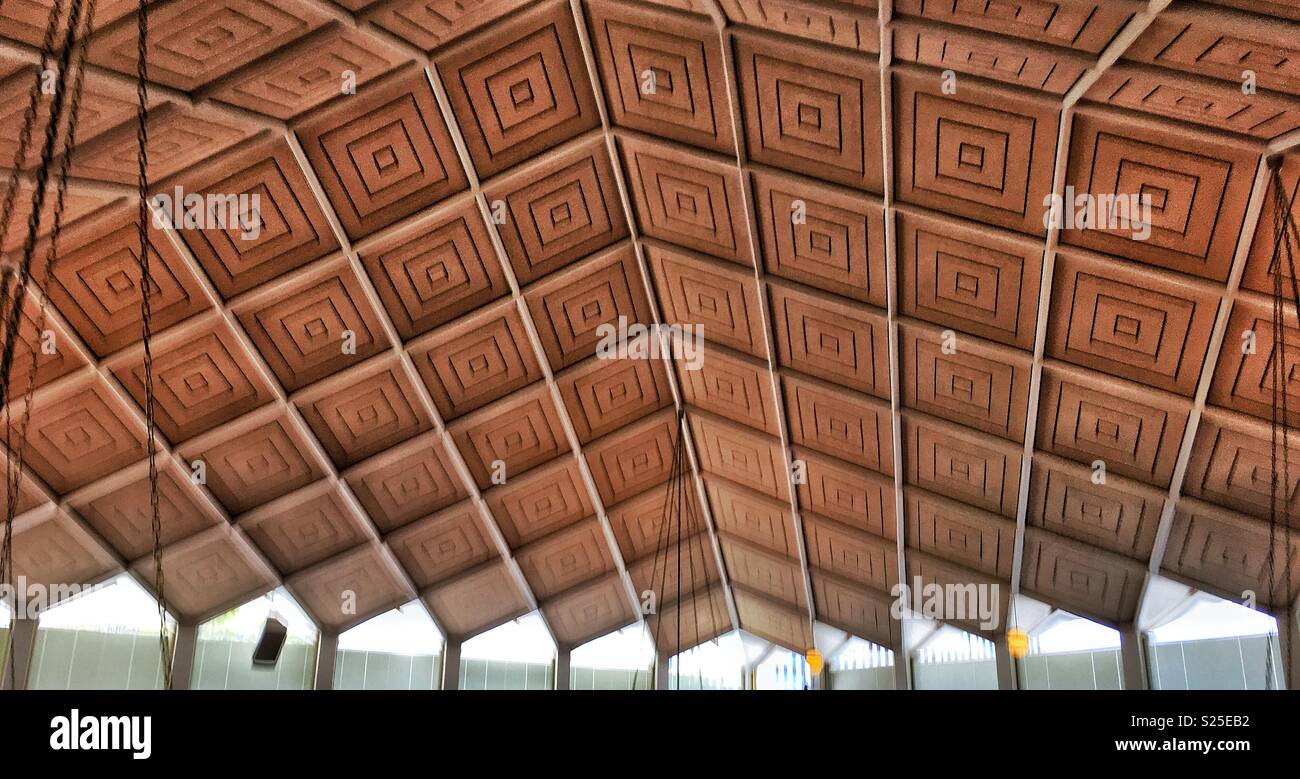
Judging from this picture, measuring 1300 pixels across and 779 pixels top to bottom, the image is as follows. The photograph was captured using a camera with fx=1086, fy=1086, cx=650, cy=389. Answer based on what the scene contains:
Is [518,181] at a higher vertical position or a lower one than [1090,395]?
higher

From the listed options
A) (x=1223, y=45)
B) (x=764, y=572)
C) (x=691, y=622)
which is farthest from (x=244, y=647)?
(x=1223, y=45)

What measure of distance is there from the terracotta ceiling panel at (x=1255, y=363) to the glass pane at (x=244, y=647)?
18974 millimetres

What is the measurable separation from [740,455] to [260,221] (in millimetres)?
11630

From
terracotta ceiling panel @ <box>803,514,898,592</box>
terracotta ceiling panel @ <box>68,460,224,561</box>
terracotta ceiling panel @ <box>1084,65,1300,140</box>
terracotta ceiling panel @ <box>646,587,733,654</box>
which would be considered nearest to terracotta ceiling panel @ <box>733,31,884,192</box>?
terracotta ceiling panel @ <box>1084,65,1300,140</box>

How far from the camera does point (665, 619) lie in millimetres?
31031

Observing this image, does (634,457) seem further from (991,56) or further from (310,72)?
(991,56)

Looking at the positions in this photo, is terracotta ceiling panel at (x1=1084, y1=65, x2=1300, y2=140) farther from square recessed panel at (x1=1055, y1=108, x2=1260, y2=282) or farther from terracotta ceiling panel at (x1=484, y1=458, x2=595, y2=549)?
terracotta ceiling panel at (x1=484, y1=458, x2=595, y2=549)

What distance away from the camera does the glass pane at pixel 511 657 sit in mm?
28359

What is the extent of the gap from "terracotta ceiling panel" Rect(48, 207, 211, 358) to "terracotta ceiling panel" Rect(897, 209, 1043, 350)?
11.0 m

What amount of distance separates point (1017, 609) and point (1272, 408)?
9.09m

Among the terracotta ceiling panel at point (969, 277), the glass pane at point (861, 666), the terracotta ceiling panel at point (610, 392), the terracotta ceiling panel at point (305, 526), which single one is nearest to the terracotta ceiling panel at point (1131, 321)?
the terracotta ceiling panel at point (969, 277)

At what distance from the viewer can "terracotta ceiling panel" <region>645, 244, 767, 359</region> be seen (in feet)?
62.1
